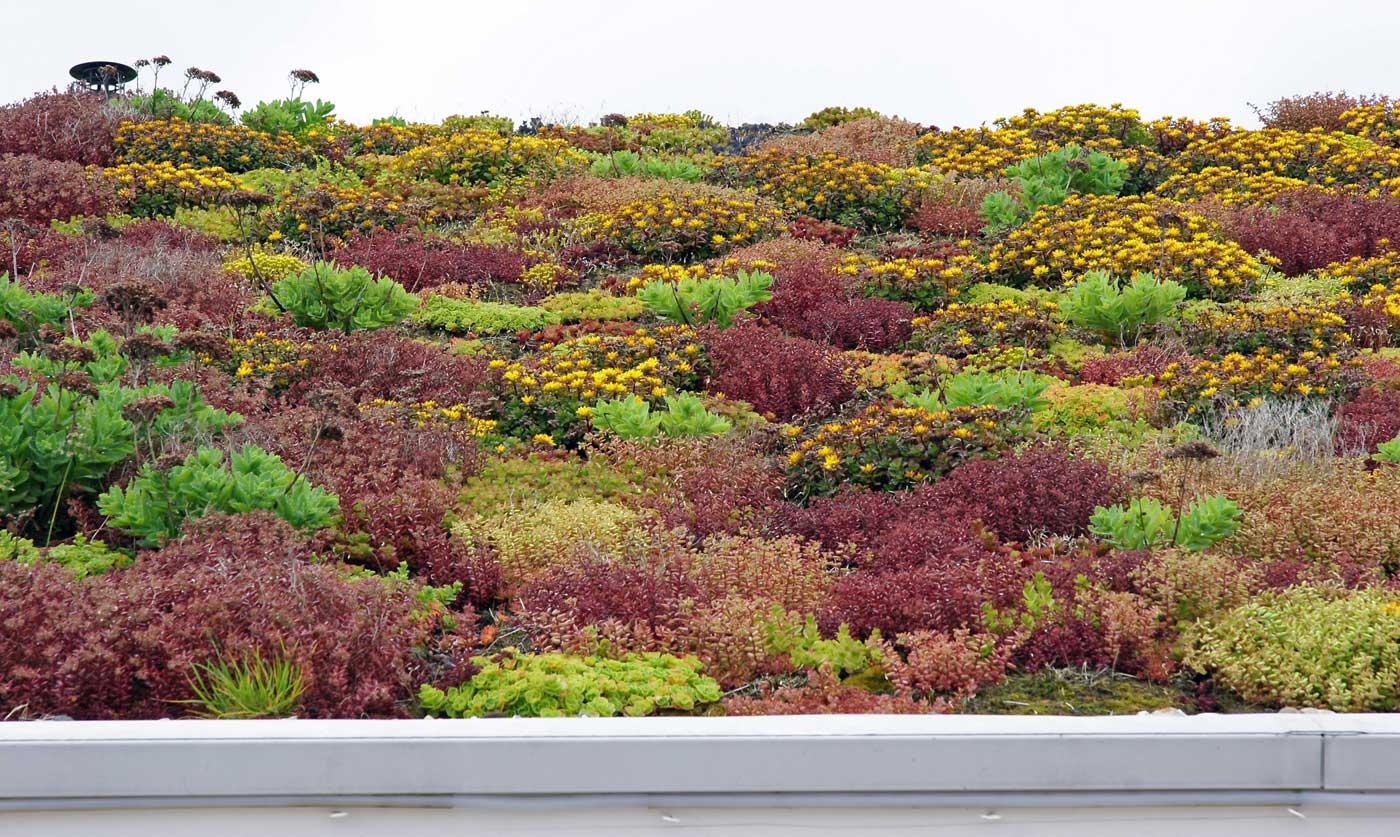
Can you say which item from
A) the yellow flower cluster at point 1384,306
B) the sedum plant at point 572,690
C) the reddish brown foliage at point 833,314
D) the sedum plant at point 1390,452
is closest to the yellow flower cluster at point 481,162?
the reddish brown foliage at point 833,314

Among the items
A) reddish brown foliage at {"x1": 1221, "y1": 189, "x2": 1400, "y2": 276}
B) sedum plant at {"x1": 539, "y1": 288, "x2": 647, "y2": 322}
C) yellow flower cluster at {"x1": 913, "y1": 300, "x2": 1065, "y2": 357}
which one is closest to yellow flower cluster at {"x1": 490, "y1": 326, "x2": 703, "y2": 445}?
sedum plant at {"x1": 539, "y1": 288, "x2": 647, "y2": 322}

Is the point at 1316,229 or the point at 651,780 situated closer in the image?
the point at 651,780

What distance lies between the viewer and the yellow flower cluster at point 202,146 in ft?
51.3

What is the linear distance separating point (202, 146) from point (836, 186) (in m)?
6.89

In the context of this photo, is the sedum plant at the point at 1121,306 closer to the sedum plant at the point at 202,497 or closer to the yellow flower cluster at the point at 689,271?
the yellow flower cluster at the point at 689,271

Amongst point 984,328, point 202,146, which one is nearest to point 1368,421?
point 984,328

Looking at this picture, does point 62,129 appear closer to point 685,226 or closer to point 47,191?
point 47,191

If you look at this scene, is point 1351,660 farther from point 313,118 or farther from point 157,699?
point 313,118

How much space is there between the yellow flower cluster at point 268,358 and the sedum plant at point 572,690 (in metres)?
4.15

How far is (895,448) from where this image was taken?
7.69 m

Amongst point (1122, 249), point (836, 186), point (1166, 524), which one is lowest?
point (1166, 524)

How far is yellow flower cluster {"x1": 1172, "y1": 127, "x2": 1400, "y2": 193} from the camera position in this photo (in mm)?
15367

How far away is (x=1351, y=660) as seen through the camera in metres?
5.16

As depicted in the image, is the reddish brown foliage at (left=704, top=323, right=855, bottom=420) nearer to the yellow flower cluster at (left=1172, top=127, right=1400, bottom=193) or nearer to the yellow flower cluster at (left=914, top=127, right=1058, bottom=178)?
the yellow flower cluster at (left=914, top=127, right=1058, bottom=178)
